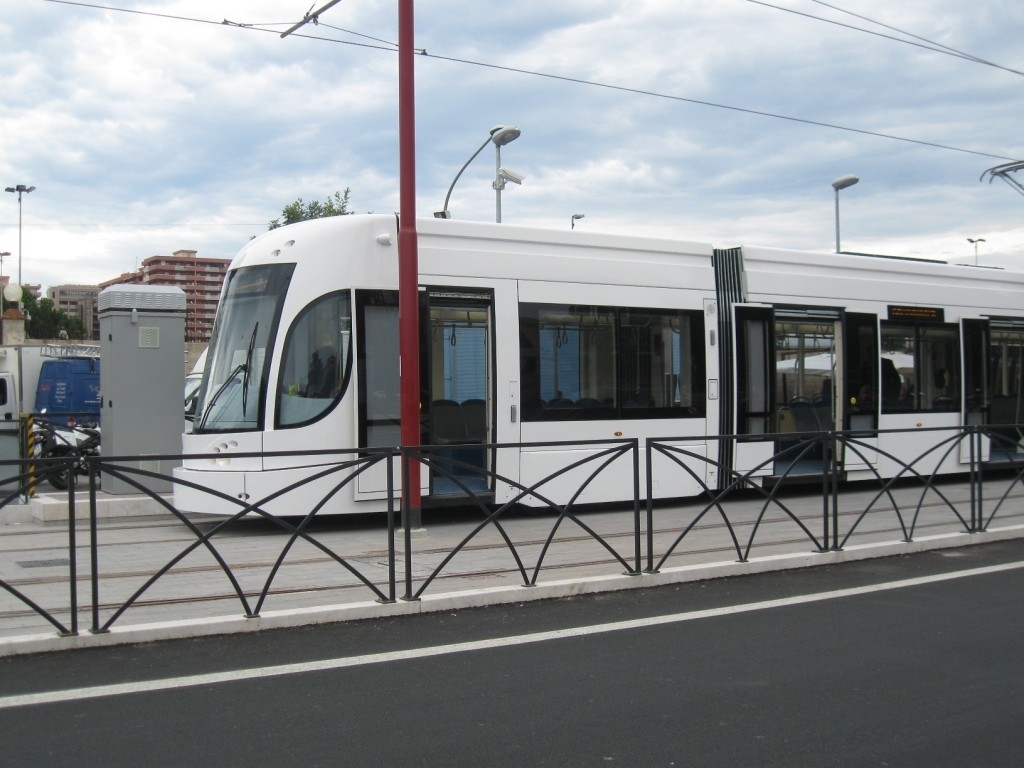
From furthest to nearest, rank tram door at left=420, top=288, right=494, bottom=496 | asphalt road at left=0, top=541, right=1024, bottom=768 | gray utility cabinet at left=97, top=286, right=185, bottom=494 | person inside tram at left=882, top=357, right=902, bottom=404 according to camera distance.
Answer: person inside tram at left=882, top=357, right=902, bottom=404 → gray utility cabinet at left=97, top=286, right=185, bottom=494 → tram door at left=420, top=288, right=494, bottom=496 → asphalt road at left=0, top=541, right=1024, bottom=768

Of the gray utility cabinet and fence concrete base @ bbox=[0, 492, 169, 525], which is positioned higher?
the gray utility cabinet

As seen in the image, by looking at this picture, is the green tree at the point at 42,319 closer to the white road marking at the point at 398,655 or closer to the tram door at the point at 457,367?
the tram door at the point at 457,367

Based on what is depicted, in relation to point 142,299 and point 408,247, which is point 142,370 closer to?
point 142,299

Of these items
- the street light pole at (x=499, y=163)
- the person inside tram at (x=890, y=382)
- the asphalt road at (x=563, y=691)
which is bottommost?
the asphalt road at (x=563, y=691)

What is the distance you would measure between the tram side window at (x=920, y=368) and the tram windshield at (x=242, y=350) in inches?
358

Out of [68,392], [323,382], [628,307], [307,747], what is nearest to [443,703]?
[307,747]

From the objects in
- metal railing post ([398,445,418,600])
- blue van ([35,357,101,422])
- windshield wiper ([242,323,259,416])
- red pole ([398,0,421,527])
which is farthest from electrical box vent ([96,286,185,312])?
blue van ([35,357,101,422])

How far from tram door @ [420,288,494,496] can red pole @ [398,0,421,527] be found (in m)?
0.46

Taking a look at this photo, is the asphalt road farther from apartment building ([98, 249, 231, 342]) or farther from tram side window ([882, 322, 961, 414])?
apartment building ([98, 249, 231, 342])

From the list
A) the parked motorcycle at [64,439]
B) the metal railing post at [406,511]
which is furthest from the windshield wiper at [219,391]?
the metal railing post at [406,511]

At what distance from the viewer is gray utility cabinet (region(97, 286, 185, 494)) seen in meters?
13.1

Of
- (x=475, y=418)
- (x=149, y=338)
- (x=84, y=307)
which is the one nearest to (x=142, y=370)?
(x=149, y=338)

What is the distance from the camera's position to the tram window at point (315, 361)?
10.5m

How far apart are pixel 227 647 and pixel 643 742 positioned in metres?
2.87
